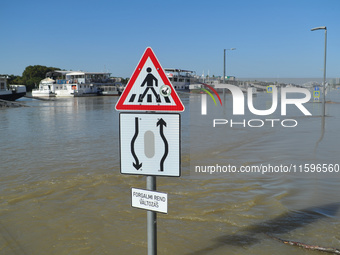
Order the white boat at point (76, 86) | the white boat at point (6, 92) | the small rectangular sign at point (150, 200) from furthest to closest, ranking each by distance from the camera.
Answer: the white boat at point (76, 86), the white boat at point (6, 92), the small rectangular sign at point (150, 200)

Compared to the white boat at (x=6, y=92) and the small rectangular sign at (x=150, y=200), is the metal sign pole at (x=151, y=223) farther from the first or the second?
the white boat at (x=6, y=92)

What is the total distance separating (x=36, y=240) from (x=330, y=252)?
12.3 ft

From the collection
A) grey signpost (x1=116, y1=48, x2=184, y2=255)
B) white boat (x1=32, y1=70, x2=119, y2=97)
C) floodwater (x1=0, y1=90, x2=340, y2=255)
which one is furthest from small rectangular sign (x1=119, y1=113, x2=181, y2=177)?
white boat (x1=32, y1=70, x2=119, y2=97)

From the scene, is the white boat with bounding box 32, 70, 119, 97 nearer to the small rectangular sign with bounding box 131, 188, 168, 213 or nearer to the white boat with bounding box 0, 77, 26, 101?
the white boat with bounding box 0, 77, 26, 101

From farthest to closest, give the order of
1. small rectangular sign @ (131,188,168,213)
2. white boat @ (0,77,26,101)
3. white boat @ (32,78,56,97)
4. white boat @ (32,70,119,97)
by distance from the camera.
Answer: white boat @ (32,70,119,97) → white boat @ (32,78,56,97) → white boat @ (0,77,26,101) → small rectangular sign @ (131,188,168,213)

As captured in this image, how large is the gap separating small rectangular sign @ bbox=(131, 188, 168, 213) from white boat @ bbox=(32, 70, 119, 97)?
7679 cm

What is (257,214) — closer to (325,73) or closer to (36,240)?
(36,240)

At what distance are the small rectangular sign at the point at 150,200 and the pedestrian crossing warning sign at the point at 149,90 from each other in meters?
0.72

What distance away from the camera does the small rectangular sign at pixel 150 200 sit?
9.16ft

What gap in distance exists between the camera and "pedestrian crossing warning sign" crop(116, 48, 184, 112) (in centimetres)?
288

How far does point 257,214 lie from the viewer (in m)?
5.34

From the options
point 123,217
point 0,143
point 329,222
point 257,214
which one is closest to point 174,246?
point 123,217

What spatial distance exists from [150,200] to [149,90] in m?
0.95

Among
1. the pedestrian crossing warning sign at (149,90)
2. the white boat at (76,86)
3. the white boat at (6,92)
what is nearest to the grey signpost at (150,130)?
the pedestrian crossing warning sign at (149,90)
